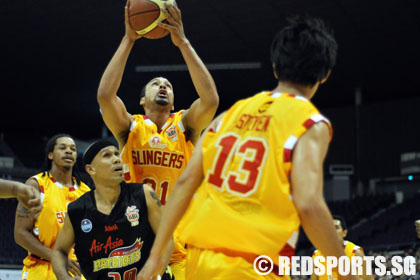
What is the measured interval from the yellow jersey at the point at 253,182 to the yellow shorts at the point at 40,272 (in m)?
3.50

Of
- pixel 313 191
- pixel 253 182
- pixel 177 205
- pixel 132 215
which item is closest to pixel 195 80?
pixel 132 215

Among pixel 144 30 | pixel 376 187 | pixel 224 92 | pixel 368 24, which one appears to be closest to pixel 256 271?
pixel 144 30

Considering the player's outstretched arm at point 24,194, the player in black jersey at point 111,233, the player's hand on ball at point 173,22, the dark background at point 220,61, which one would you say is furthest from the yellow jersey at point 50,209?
the dark background at point 220,61

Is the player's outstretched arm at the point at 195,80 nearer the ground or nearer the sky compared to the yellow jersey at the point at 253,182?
nearer the sky

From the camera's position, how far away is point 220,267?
2820 mm

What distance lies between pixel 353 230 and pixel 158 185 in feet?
56.3

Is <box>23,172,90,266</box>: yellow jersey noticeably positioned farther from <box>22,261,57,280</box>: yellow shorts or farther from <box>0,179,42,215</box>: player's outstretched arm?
<box>0,179,42,215</box>: player's outstretched arm

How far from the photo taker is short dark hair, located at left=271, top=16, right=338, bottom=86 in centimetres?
279

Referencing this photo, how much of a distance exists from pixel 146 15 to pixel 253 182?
233cm

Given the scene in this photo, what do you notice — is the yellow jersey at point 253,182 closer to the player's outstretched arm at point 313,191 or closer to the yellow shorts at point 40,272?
the player's outstretched arm at point 313,191

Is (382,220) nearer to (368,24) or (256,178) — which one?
(368,24)

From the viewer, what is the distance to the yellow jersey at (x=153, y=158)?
5.27 m

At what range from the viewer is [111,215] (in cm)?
450

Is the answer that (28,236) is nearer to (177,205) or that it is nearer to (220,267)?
(177,205)
